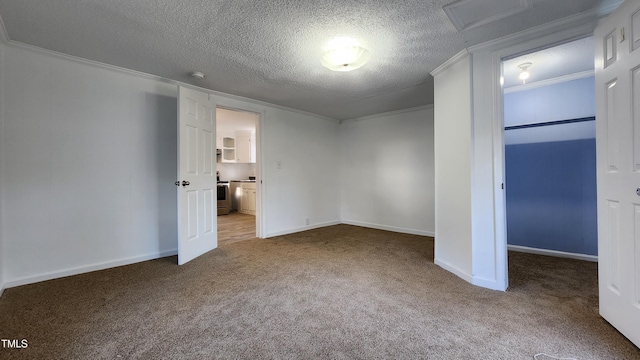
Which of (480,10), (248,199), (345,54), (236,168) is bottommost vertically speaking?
(248,199)

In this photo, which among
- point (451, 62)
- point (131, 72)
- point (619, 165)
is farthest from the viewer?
point (131, 72)

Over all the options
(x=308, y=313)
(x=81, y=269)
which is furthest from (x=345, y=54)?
(x=81, y=269)

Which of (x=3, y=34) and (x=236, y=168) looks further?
(x=236, y=168)

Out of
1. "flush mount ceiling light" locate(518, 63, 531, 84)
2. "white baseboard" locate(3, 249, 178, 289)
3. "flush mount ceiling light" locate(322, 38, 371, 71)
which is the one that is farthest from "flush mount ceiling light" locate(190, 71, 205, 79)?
"flush mount ceiling light" locate(518, 63, 531, 84)

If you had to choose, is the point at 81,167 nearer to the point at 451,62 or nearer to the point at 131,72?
the point at 131,72

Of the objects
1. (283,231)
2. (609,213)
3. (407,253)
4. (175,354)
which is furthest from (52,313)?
(609,213)

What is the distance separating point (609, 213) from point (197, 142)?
384 cm

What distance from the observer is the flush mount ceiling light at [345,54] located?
2.31m

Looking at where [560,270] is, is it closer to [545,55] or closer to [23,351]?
[545,55]

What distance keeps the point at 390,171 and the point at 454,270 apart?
247cm

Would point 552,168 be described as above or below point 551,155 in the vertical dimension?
below

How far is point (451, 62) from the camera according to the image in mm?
2672

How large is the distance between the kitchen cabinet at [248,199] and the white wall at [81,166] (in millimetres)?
3565

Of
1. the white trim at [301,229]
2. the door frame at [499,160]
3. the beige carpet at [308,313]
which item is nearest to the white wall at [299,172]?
the white trim at [301,229]
